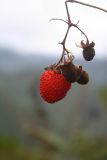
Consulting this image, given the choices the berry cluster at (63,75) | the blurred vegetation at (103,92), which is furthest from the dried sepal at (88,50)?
the blurred vegetation at (103,92)

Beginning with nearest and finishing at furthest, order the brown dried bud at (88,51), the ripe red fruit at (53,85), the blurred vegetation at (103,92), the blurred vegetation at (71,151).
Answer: the brown dried bud at (88,51) → the ripe red fruit at (53,85) → the blurred vegetation at (71,151) → the blurred vegetation at (103,92)

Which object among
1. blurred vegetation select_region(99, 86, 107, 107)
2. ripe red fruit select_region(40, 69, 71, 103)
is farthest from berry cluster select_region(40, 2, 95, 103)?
blurred vegetation select_region(99, 86, 107, 107)

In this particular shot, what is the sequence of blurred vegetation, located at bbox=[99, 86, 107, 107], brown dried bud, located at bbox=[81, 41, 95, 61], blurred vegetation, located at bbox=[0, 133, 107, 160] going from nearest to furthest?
brown dried bud, located at bbox=[81, 41, 95, 61] → blurred vegetation, located at bbox=[0, 133, 107, 160] → blurred vegetation, located at bbox=[99, 86, 107, 107]

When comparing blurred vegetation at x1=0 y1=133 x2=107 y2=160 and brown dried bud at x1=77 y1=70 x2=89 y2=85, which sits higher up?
blurred vegetation at x1=0 y1=133 x2=107 y2=160

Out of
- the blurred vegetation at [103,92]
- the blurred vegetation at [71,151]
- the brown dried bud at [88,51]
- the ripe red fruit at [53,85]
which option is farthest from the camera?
the blurred vegetation at [103,92]

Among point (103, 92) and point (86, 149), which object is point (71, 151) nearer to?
point (86, 149)

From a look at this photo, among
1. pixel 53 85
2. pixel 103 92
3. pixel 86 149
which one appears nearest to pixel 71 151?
pixel 86 149

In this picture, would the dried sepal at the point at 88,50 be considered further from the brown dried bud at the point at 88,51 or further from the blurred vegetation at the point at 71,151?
the blurred vegetation at the point at 71,151

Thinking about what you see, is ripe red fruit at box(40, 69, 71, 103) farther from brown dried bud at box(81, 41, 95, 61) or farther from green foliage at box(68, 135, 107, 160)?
green foliage at box(68, 135, 107, 160)

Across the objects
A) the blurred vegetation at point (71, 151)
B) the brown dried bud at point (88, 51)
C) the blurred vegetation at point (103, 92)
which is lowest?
the brown dried bud at point (88, 51)
